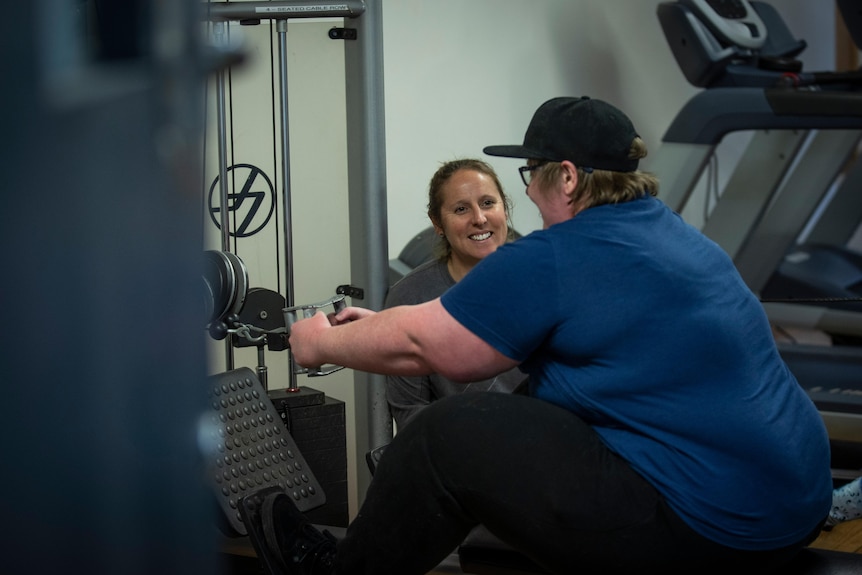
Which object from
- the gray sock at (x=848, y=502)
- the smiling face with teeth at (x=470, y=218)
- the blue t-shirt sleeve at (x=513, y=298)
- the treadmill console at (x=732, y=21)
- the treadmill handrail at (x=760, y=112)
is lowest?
the gray sock at (x=848, y=502)

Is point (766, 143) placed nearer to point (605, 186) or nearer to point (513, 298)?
point (605, 186)

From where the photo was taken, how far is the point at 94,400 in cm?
55

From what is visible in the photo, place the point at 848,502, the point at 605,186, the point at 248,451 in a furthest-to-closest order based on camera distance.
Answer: the point at 248,451 < the point at 848,502 < the point at 605,186

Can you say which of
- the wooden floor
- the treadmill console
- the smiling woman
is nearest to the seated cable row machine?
the smiling woman

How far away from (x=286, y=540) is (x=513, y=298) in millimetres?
620

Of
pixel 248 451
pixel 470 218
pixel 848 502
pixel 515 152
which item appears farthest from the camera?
pixel 470 218

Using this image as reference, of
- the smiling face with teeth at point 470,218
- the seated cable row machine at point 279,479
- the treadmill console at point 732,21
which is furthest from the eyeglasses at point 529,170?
the treadmill console at point 732,21

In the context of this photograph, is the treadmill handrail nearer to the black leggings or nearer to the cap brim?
the cap brim

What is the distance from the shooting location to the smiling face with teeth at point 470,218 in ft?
7.24

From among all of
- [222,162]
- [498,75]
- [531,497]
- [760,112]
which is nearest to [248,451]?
[222,162]

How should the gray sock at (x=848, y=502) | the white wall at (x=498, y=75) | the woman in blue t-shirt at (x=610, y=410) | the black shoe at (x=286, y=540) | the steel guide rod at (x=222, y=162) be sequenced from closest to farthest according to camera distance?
the woman in blue t-shirt at (x=610, y=410) → the black shoe at (x=286, y=540) → the gray sock at (x=848, y=502) → the steel guide rod at (x=222, y=162) → the white wall at (x=498, y=75)

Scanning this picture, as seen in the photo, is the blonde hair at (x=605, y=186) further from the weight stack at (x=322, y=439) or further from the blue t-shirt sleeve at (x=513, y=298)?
the weight stack at (x=322, y=439)

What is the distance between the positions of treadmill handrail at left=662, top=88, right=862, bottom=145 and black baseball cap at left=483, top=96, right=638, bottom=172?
7.50 feet

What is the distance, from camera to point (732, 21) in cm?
396
